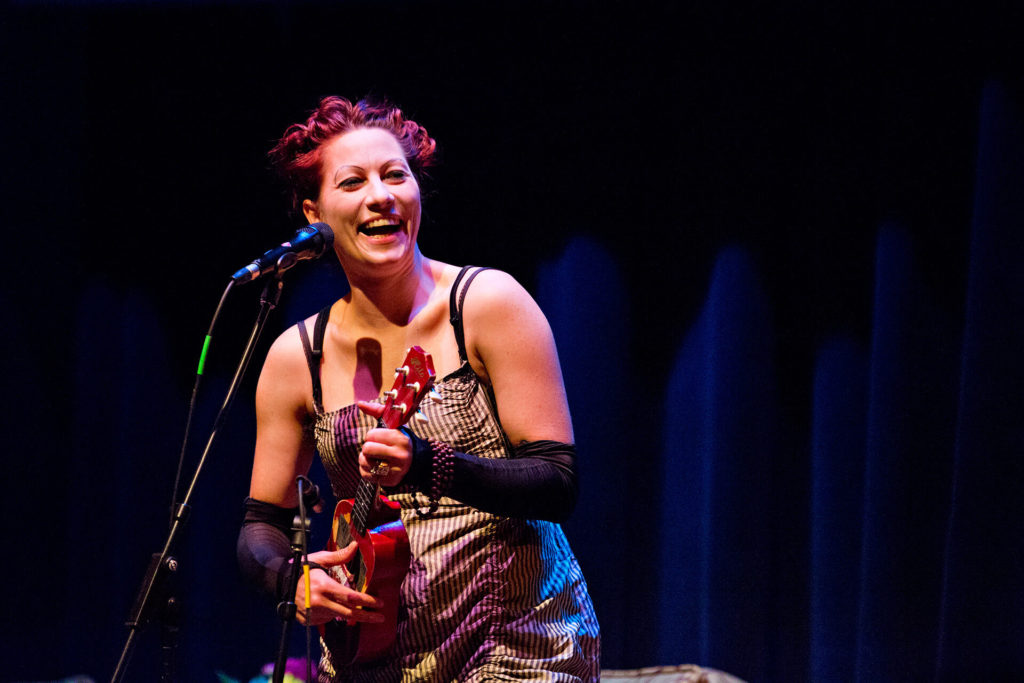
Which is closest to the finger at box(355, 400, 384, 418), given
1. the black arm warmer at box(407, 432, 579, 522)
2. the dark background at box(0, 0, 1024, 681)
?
the black arm warmer at box(407, 432, 579, 522)

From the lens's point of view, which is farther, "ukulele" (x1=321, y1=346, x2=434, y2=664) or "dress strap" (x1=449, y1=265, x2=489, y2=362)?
"dress strap" (x1=449, y1=265, x2=489, y2=362)

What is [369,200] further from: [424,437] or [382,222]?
[424,437]

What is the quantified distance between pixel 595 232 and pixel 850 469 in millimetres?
1307

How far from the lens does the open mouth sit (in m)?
2.24

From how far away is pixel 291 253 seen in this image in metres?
1.98

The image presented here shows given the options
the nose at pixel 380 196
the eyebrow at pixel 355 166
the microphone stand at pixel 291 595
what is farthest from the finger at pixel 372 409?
the eyebrow at pixel 355 166

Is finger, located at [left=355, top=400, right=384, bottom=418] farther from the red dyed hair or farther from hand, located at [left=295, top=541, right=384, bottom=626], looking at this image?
the red dyed hair

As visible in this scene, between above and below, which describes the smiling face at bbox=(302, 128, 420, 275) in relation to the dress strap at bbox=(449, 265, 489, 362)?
above

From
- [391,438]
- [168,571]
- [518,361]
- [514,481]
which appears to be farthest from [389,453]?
[168,571]

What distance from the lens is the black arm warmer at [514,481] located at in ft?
5.95

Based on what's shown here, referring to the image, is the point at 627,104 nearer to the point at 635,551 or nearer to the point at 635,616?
the point at 635,551

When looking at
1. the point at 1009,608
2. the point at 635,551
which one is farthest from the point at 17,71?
the point at 1009,608

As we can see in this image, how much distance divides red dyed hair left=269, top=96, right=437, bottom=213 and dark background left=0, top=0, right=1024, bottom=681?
4.63 feet

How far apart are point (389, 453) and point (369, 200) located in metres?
0.73
